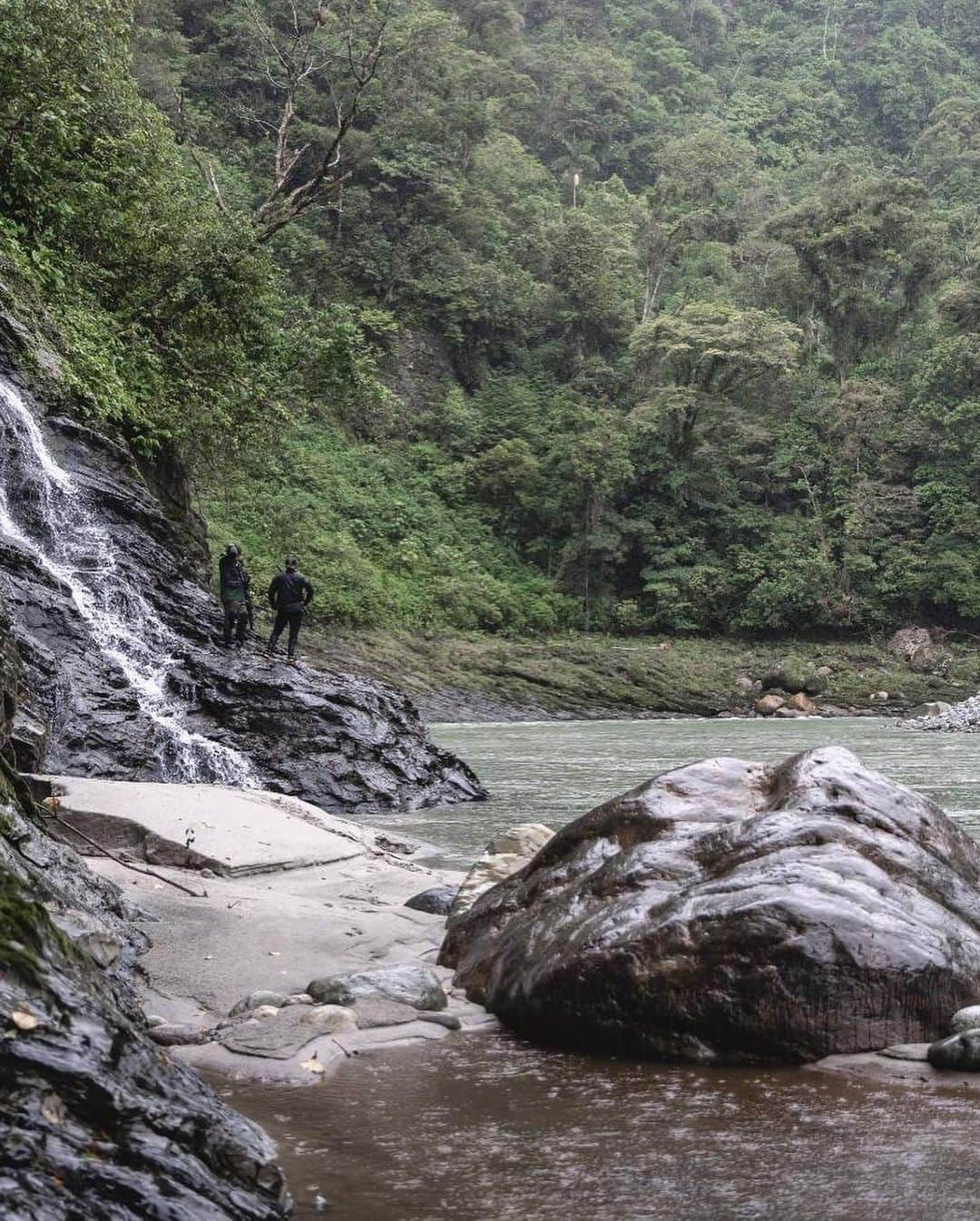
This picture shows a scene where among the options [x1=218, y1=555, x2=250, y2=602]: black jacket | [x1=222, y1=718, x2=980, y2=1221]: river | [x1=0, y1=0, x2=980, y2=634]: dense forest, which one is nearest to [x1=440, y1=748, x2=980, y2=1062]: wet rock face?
[x1=222, y1=718, x2=980, y2=1221]: river

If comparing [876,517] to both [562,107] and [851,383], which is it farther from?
[562,107]

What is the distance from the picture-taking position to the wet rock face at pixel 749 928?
14.1 ft

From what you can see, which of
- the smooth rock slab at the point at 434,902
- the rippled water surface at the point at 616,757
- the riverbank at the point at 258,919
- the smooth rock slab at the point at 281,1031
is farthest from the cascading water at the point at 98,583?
the smooth rock slab at the point at 281,1031

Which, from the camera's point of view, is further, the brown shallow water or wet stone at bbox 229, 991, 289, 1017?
wet stone at bbox 229, 991, 289, 1017

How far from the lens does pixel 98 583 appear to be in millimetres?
13305

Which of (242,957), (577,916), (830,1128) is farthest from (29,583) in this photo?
(830,1128)

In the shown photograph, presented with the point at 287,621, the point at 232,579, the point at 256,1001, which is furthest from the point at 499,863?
the point at 287,621

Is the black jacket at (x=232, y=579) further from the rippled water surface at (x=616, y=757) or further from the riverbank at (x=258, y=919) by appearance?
the riverbank at (x=258, y=919)

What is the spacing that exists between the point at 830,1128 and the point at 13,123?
17688 mm

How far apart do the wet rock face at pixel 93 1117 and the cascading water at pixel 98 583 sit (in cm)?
930

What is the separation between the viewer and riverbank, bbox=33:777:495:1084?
443 centimetres

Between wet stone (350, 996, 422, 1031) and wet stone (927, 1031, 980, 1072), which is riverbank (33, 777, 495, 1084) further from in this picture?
wet stone (927, 1031, 980, 1072)

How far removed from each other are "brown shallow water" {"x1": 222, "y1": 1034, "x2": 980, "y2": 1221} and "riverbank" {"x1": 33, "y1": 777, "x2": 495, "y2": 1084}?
350 millimetres

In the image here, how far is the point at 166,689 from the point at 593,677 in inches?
905
